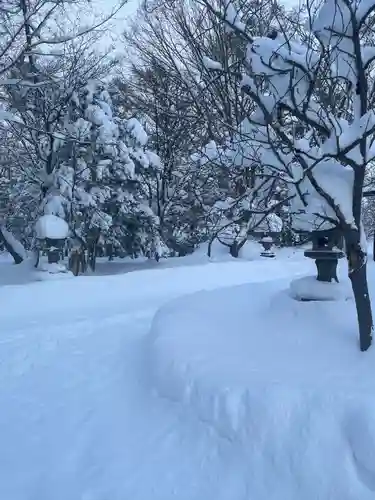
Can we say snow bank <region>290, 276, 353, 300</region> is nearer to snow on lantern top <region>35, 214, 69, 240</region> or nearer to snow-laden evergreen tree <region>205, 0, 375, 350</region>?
snow-laden evergreen tree <region>205, 0, 375, 350</region>

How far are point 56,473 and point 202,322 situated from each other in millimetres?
2060

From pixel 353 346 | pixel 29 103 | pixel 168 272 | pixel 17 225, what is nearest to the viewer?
pixel 353 346

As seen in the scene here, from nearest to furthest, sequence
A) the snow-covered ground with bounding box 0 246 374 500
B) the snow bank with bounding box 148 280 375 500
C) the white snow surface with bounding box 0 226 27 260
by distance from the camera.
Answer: the snow bank with bounding box 148 280 375 500
the snow-covered ground with bounding box 0 246 374 500
the white snow surface with bounding box 0 226 27 260

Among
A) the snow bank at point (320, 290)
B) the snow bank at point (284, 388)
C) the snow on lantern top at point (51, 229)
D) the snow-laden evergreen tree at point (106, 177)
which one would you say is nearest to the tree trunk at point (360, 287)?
the snow bank at point (284, 388)

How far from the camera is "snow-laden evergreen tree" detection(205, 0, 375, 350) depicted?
363 cm

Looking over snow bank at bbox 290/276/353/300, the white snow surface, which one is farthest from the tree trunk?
the white snow surface

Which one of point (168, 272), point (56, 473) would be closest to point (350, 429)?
point (56, 473)

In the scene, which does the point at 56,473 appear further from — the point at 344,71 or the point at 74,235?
the point at 74,235

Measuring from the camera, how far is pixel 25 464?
11.8 ft

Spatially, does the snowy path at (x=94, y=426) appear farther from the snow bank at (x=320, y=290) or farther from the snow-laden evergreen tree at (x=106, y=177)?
the snow-laden evergreen tree at (x=106, y=177)

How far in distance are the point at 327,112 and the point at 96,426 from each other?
2838 mm

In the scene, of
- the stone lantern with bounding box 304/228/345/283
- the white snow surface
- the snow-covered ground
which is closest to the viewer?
the snow-covered ground

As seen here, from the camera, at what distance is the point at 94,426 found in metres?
3.99

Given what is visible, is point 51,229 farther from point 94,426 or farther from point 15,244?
point 94,426
